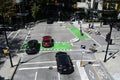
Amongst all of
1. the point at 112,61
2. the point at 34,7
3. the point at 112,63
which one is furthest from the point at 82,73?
the point at 34,7

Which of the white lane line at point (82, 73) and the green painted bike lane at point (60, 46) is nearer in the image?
the white lane line at point (82, 73)

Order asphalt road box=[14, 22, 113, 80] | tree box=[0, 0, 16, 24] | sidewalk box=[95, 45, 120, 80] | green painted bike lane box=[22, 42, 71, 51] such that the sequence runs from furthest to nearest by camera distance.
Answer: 1. tree box=[0, 0, 16, 24]
2. green painted bike lane box=[22, 42, 71, 51]
3. sidewalk box=[95, 45, 120, 80]
4. asphalt road box=[14, 22, 113, 80]

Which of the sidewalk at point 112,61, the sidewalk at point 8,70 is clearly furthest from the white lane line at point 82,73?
the sidewalk at point 8,70

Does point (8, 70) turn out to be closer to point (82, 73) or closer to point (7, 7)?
point (82, 73)

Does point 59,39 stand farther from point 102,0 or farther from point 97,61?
point 102,0

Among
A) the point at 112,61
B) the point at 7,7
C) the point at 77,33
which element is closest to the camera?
the point at 112,61

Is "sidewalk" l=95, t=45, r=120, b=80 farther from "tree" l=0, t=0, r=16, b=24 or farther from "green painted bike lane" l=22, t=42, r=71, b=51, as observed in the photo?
"tree" l=0, t=0, r=16, b=24

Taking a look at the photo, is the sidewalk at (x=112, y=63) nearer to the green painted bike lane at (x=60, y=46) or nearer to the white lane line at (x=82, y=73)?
the white lane line at (x=82, y=73)

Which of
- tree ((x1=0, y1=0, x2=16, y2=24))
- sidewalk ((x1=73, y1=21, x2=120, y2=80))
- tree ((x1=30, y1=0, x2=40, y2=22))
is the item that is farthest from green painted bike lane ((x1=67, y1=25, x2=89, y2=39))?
tree ((x1=0, y1=0, x2=16, y2=24))

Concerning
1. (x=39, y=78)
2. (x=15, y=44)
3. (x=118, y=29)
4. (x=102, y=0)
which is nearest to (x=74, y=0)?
(x=102, y=0)

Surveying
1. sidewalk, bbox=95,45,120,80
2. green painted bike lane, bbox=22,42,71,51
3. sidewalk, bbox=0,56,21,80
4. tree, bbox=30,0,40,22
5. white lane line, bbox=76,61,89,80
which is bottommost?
white lane line, bbox=76,61,89,80

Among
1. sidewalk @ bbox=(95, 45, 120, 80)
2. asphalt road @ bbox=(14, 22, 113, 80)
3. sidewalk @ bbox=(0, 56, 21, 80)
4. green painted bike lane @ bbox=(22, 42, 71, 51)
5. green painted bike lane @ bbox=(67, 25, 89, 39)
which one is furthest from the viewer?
green painted bike lane @ bbox=(67, 25, 89, 39)

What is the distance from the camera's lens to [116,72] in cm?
2636

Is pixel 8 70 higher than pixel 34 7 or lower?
lower
